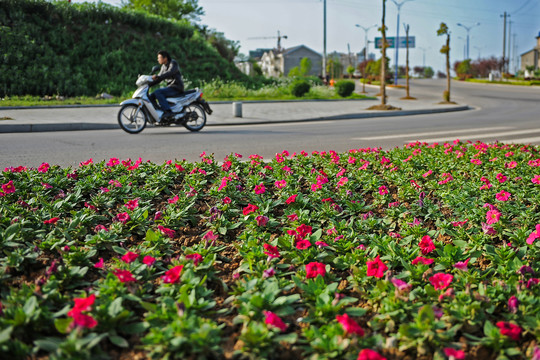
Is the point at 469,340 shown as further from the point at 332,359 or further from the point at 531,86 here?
the point at 531,86

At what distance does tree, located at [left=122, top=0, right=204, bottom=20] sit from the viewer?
4956 centimetres

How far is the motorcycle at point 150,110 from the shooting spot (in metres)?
11.2

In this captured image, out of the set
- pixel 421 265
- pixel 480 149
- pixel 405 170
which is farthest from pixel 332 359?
pixel 480 149

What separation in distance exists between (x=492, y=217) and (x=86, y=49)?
27.2 meters

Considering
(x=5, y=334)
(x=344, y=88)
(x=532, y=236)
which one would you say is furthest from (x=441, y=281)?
(x=344, y=88)

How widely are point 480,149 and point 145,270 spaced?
18.0ft

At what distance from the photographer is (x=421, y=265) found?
8.73ft

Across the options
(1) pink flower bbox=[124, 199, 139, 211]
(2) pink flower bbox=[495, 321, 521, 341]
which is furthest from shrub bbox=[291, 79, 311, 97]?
(2) pink flower bbox=[495, 321, 521, 341]

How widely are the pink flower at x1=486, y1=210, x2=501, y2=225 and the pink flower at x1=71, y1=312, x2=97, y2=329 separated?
8.85 ft

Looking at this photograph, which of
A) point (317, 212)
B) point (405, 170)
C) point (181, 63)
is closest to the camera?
point (317, 212)

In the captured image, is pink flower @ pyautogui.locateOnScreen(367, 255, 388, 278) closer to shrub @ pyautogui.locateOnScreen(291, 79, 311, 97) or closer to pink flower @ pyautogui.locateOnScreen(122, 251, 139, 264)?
pink flower @ pyautogui.locateOnScreen(122, 251, 139, 264)

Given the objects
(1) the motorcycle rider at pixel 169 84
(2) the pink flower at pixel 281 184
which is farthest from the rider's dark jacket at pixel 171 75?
(2) the pink flower at pixel 281 184

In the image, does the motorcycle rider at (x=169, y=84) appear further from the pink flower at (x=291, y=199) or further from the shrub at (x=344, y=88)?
the shrub at (x=344, y=88)

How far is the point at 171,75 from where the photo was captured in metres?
11.4
